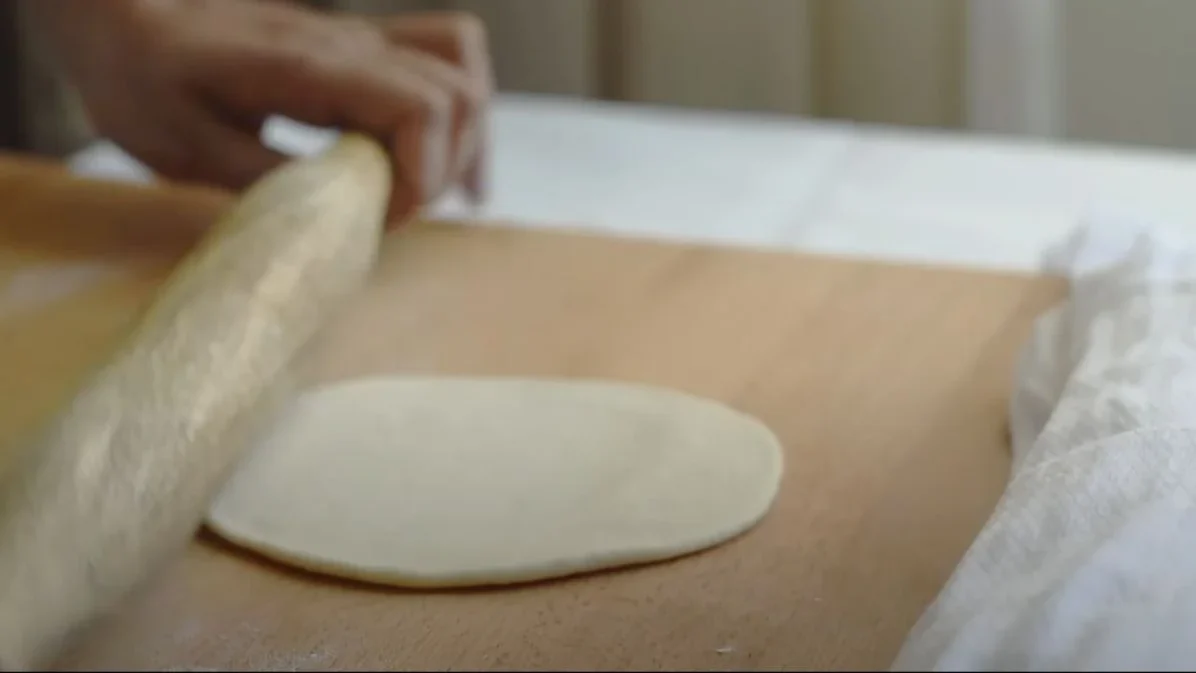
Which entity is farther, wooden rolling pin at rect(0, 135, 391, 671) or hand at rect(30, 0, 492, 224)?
hand at rect(30, 0, 492, 224)

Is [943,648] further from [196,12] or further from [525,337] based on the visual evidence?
[196,12]

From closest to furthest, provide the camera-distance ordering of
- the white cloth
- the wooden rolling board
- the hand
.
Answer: the white cloth
the wooden rolling board
the hand

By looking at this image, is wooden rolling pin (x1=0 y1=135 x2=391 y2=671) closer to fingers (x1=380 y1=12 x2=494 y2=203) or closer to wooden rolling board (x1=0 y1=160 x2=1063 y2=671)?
wooden rolling board (x1=0 y1=160 x2=1063 y2=671)

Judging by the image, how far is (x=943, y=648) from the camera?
400 mm

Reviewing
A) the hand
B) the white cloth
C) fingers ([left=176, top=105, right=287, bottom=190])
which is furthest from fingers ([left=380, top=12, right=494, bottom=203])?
the white cloth

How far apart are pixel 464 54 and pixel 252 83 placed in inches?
5.5

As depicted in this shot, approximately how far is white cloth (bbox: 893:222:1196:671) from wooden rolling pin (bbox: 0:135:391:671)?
282 mm

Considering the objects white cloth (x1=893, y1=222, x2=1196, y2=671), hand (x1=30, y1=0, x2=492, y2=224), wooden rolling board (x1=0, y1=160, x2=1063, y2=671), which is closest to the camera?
white cloth (x1=893, y1=222, x2=1196, y2=671)

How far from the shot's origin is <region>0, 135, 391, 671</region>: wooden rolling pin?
1.57 ft

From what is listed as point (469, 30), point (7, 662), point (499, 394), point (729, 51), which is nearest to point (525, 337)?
point (499, 394)

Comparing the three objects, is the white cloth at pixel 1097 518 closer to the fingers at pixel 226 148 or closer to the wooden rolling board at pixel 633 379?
the wooden rolling board at pixel 633 379

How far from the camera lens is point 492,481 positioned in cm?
60

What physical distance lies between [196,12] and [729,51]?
2.21 feet

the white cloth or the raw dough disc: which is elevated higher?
the white cloth
